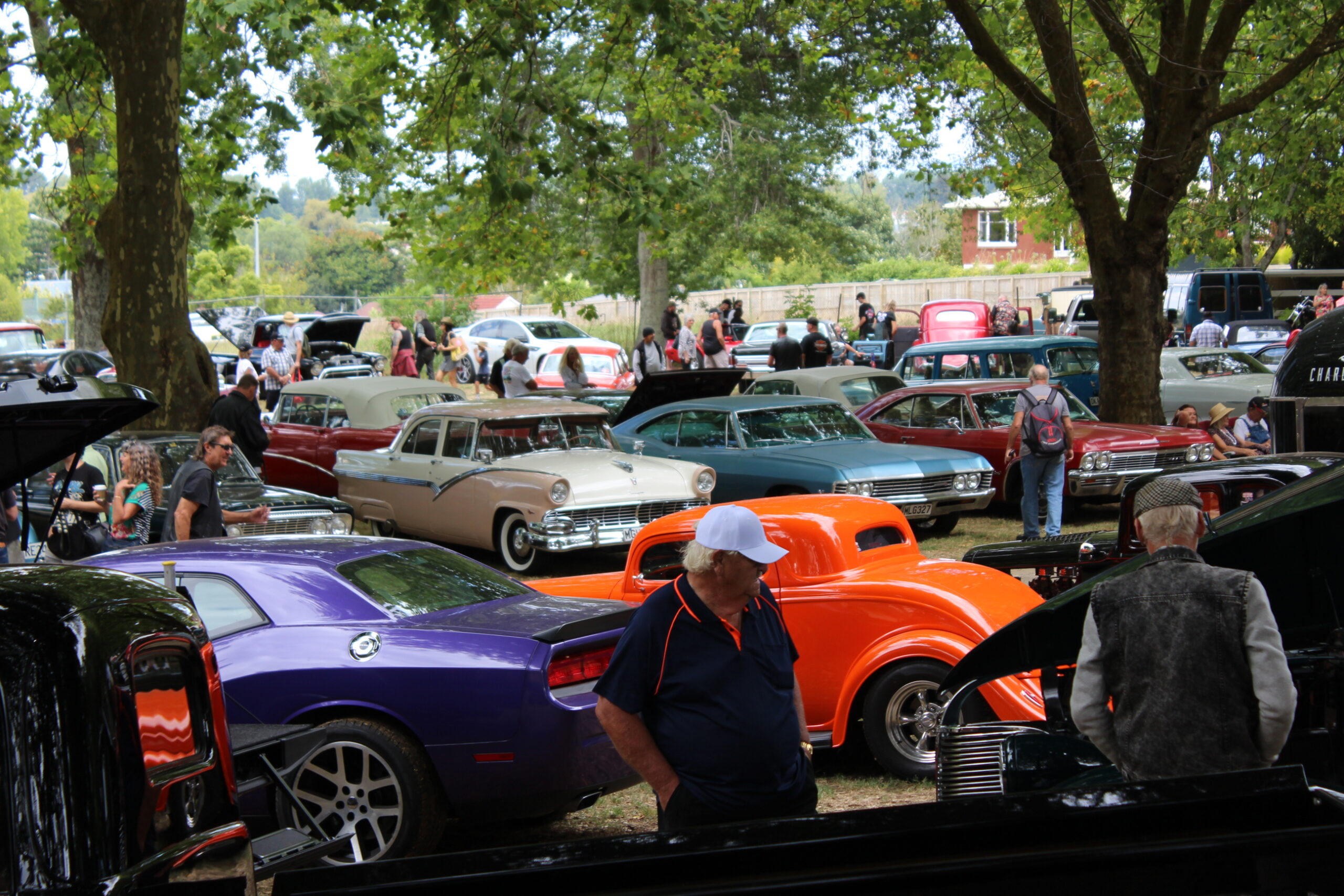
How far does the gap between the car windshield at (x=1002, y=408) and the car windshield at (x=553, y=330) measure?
19484 mm

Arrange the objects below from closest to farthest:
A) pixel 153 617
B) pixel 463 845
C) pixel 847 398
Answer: pixel 153 617, pixel 463 845, pixel 847 398

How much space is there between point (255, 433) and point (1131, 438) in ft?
30.1

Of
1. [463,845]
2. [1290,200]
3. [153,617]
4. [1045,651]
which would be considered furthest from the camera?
[1290,200]

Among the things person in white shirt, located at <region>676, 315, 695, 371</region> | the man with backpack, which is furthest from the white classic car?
person in white shirt, located at <region>676, 315, 695, 371</region>

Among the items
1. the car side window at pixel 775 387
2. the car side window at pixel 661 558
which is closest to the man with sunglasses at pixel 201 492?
the car side window at pixel 661 558

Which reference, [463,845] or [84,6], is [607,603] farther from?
[84,6]

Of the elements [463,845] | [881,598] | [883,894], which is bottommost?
[463,845]

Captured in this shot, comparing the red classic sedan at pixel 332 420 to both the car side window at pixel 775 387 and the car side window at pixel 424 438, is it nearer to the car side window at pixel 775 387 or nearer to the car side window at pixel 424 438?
the car side window at pixel 424 438

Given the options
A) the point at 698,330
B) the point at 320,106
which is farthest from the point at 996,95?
the point at 698,330

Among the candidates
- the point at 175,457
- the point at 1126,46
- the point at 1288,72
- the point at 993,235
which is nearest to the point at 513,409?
the point at 175,457

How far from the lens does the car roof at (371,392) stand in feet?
51.7

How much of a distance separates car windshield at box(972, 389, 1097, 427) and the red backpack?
2.18 meters

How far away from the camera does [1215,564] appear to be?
5070 millimetres

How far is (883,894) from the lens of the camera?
171 centimetres
